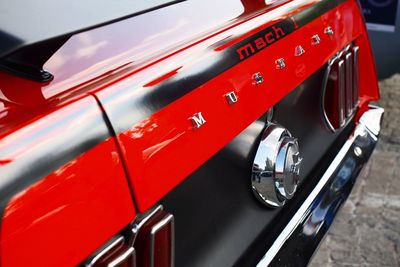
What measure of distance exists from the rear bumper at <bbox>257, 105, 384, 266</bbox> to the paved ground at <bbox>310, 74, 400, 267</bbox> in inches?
16.2

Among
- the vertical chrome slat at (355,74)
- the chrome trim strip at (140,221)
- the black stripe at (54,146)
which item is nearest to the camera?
the black stripe at (54,146)

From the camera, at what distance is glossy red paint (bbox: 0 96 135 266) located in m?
0.88

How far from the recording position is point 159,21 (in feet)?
4.73

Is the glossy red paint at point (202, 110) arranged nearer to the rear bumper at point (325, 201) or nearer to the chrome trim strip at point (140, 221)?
the chrome trim strip at point (140, 221)

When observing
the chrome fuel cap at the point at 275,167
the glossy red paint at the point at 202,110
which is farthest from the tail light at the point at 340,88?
the chrome fuel cap at the point at 275,167

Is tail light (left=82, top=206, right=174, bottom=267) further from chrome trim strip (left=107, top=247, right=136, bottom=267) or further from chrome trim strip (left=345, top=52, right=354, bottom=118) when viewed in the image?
chrome trim strip (left=345, top=52, right=354, bottom=118)

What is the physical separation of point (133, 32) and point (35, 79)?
334 millimetres

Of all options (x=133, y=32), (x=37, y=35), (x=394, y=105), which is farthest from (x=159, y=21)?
(x=394, y=105)

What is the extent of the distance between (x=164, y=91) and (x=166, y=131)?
9 cm

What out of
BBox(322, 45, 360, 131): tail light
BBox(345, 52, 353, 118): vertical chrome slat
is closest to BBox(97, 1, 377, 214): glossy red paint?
BBox(322, 45, 360, 131): tail light

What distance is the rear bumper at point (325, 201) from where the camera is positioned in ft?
5.50

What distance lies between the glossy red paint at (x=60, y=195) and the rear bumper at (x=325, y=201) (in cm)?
71

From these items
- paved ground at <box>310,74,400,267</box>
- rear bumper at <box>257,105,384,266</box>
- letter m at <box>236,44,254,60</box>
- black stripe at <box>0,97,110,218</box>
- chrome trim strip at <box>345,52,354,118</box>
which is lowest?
paved ground at <box>310,74,400,267</box>

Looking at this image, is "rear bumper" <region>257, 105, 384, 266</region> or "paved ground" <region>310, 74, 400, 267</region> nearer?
"rear bumper" <region>257, 105, 384, 266</region>
